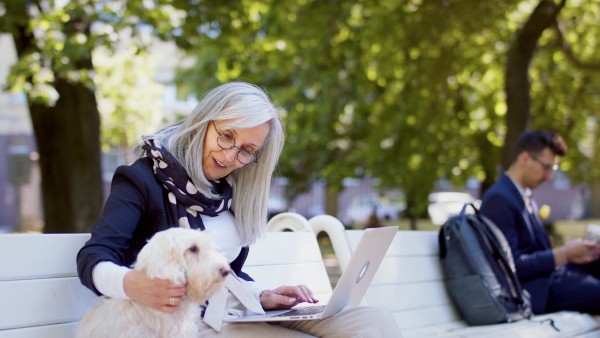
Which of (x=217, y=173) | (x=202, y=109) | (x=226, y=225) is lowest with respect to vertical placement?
(x=226, y=225)

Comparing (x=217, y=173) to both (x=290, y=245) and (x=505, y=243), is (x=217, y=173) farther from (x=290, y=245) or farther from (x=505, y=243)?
(x=505, y=243)

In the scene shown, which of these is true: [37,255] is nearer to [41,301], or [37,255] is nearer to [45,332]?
[41,301]

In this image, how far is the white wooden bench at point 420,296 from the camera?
3.87m

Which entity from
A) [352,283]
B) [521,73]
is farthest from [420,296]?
[521,73]

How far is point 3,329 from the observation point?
240 cm

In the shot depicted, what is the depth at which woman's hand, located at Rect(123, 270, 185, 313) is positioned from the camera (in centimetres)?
200

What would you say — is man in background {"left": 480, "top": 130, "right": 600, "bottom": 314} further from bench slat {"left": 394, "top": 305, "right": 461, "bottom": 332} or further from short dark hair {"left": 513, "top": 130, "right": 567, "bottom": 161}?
bench slat {"left": 394, "top": 305, "right": 461, "bottom": 332}

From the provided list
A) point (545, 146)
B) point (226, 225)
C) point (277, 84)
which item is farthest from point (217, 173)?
point (277, 84)

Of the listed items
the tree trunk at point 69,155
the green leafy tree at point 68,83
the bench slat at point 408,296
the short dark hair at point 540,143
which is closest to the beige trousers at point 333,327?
the bench slat at point 408,296

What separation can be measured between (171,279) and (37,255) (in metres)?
0.85

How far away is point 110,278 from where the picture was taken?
6.82 ft

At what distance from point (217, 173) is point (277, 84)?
15.2 metres

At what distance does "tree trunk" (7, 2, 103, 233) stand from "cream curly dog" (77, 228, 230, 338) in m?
6.85

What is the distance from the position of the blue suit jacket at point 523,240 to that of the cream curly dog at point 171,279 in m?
2.95
